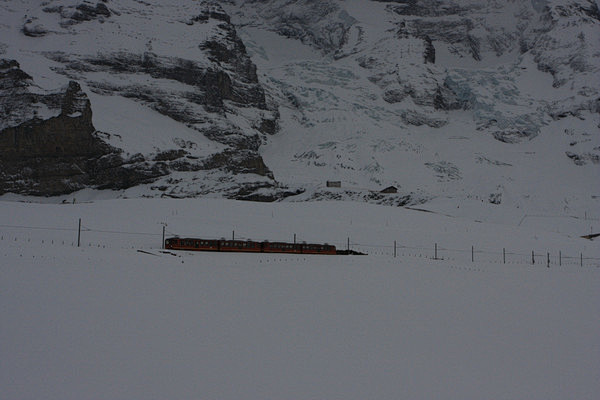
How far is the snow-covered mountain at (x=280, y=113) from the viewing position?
88.8 metres

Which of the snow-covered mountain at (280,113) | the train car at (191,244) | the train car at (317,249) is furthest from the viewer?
the snow-covered mountain at (280,113)

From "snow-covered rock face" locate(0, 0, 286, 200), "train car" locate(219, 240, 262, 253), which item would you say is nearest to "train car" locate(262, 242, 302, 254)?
"train car" locate(219, 240, 262, 253)

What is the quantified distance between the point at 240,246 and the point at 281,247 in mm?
2617

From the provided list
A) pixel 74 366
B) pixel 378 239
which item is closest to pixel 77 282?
pixel 74 366

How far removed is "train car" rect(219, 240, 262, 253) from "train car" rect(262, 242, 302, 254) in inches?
17.1

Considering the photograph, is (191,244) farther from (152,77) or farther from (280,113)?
(280,113)

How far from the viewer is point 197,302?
13297 mm

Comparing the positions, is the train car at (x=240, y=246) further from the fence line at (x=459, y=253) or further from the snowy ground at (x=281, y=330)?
the snowy ground at (x=281, y=330)

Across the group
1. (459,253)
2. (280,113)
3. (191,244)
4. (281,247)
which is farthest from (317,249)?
(280,113)

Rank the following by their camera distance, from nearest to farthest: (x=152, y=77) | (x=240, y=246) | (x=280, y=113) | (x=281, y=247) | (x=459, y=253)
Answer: (x=240, y=246) < (x=281, y=247) < (x=459, y=253) < (x=152, y=77) < (x=280, y=113)

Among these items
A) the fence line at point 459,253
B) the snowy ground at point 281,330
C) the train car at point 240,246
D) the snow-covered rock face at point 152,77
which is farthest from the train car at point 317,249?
the snow-covered rock face at point 152,77

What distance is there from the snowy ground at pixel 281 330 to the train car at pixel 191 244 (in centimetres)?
617

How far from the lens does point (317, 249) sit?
3419 cm

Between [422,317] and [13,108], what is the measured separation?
92.8 meters
